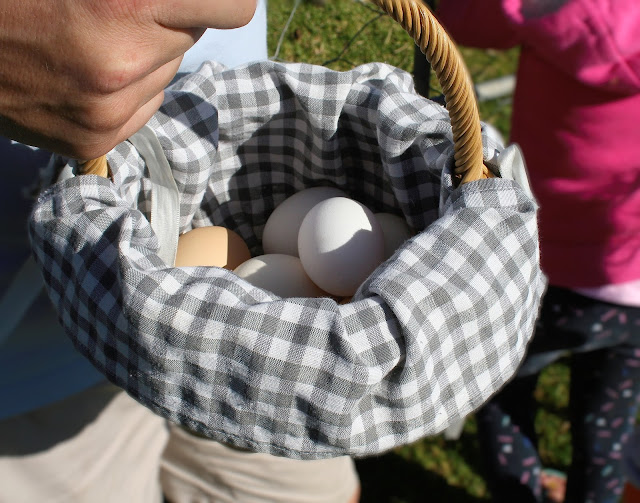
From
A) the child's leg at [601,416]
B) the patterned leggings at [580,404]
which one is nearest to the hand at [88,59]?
the patterned leggings at [580,404]

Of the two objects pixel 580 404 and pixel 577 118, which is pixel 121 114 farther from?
pixel 580 404

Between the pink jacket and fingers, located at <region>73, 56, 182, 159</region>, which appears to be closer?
fingers, located at <region>73, 56, 182, 159</region>

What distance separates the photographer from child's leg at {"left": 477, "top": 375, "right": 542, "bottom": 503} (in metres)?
1.22

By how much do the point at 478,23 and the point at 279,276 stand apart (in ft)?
1.83

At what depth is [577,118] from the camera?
3.32ft

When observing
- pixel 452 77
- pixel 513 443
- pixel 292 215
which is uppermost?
pixel 452 77

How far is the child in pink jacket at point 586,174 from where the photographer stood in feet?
3.08

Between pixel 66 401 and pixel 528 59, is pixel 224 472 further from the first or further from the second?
pixel 528 59

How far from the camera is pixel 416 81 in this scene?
81cm

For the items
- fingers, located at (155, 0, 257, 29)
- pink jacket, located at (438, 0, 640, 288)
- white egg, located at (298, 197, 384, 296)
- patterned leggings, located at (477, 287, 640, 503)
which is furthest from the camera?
patterned leggings, located at (477, 287, 640, 503)

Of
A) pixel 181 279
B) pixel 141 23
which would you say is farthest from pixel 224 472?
pixel 141 23

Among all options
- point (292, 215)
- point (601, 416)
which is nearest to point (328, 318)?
point (292, 215)

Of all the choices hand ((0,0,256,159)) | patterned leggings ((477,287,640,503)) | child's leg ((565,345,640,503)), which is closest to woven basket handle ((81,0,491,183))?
hand ((0,0,256,159))

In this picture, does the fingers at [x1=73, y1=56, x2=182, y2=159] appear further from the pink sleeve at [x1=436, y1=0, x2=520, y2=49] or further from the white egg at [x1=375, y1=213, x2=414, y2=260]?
the pink sleeve at [x1=436, y1=0, x2=520, y2=49]
